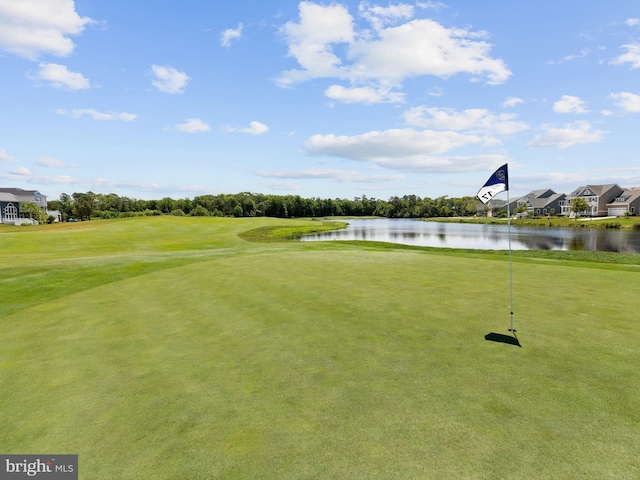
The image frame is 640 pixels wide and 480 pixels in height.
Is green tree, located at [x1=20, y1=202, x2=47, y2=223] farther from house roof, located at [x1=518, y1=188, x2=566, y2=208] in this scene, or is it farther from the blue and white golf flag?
house roof, located at [x1=518, y1=188, x2=566, y2=208]

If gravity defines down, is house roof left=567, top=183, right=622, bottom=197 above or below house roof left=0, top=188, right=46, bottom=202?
below

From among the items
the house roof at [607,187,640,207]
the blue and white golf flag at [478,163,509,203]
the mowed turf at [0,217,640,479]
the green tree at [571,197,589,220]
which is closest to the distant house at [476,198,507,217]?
the house roof at [607,187,640,207]

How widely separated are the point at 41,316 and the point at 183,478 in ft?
35.3

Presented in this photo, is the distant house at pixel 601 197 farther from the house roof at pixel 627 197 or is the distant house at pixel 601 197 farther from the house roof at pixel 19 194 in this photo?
the house roof at pixel 19 194

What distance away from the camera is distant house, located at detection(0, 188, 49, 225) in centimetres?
9800

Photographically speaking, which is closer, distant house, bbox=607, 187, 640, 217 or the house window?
the house window

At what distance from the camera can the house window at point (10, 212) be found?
99.0 meters

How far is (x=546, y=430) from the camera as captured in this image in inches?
197

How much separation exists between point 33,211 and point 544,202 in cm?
18806

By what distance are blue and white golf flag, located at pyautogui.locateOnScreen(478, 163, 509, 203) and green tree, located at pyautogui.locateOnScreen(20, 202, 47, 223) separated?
12531 centimetres

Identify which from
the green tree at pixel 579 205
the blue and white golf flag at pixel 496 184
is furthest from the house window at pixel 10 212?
the green tree at pixel 579 205

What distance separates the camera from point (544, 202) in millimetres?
146125

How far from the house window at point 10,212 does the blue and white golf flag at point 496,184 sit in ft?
431

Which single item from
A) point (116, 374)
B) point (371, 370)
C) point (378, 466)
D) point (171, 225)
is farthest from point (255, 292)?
point (171, 225)
